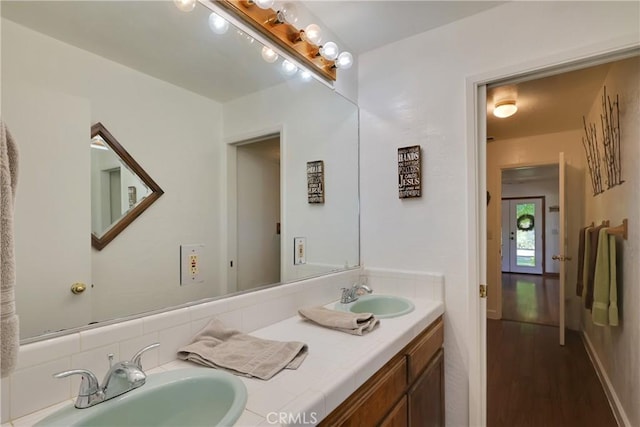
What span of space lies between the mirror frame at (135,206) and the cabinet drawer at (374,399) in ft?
2.76

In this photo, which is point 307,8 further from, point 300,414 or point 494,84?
point 300,414

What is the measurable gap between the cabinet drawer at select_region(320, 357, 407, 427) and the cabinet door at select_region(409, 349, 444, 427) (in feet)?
0.51

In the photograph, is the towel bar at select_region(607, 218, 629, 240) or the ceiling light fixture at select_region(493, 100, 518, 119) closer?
the towel bar at select_region(607, 218, 629, 240)

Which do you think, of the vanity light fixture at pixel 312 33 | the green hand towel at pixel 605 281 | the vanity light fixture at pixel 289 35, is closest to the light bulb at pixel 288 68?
the vanity light fixture at pixel 289 35

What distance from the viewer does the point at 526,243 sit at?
7785 mm

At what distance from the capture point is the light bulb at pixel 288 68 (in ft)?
5.25

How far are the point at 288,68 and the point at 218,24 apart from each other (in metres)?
0.43

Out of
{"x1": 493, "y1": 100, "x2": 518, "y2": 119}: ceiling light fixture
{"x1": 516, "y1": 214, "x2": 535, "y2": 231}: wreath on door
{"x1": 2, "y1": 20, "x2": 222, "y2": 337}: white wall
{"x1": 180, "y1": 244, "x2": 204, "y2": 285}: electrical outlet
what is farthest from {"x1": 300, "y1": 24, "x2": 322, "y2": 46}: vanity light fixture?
{"x1": 516, "y1": 214, "x2": 535, "y2": 231}: wreath on door

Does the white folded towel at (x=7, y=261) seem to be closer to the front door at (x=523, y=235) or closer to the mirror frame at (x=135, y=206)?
the mirror frame at (x=135, y=206)

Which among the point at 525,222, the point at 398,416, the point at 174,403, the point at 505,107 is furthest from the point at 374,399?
the point at 525,222

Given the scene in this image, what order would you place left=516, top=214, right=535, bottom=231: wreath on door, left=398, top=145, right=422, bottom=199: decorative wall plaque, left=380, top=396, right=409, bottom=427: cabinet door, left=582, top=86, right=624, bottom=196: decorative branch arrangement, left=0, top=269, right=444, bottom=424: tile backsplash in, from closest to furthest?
left=0, top=269, right=444, bottom=424: tile backsplash → left=380, top=396, right=409, bottom=427: cabinet door → left=398, top=145, right=422, bottom=199: decorative wall plaque → left=582, top=86, right=624, bottom=196: decorative branch arrangement → left=516, top=214, right=535, bottom=231: wreath on door

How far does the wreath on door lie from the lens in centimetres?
760

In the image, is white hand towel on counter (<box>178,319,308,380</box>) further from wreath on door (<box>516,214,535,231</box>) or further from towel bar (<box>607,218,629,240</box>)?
wreath on door (<box>516,214,535,231</box>)

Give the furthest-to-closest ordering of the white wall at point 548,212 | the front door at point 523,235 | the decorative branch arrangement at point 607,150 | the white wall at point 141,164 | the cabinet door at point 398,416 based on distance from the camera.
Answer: the front door at point 523,235 → the white wall at point 548,212 → the decorative branch arrangement at point 607,150 → the cabinet door at point 398,416 → the white wall at point 141,164
